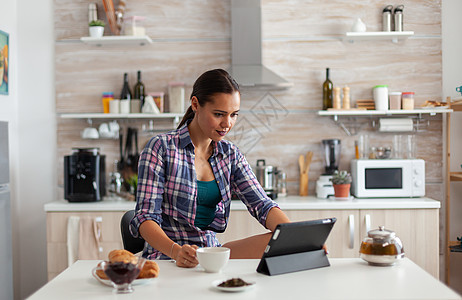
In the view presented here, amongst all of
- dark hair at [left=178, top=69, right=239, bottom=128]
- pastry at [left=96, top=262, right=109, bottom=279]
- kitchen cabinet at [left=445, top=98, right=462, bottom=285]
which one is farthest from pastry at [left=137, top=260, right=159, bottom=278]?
kitchen cabinet at [left=445, top=98, right=462, bottom=285]

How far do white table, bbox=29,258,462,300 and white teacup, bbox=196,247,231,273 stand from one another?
0.02 metres

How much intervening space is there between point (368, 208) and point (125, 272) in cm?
244

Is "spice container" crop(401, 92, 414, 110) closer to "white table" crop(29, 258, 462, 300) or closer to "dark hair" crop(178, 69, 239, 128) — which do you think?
"dark hair" crop(178, 69, 239, 128)

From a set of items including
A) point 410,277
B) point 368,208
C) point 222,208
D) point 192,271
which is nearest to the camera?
point 410,277

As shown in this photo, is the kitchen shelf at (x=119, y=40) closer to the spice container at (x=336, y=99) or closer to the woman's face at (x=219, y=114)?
the spice container at (x=336, y=99)

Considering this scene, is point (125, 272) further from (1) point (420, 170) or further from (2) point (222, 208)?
(1) point (420, 170)

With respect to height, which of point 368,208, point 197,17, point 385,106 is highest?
point 197,17

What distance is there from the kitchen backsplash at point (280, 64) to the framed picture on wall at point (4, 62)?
0.38m

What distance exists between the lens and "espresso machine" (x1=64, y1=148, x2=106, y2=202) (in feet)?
12.1

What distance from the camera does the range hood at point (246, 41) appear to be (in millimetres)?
3863

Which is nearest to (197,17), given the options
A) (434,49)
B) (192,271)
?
(434,49)

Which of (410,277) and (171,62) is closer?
(410,277)

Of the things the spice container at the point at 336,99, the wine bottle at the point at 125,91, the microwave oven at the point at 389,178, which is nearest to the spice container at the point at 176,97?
the wine bottle at the point at 125,91

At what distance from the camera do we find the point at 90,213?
11.8 ft
